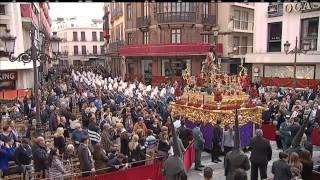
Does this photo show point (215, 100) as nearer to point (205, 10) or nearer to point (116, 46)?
point (205, 10)

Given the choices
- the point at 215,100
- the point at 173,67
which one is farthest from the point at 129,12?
the point at 215,100

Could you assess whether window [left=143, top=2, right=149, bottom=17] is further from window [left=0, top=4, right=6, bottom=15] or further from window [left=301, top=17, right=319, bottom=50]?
window [left=0, top=4, right=6, bottom=15]

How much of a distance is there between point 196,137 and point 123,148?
7.69 ft

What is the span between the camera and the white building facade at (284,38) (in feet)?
93.1

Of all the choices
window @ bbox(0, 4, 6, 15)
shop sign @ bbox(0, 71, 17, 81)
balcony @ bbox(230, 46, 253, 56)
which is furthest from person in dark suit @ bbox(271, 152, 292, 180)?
balcony @ bbox(230, 46, 253, 56)

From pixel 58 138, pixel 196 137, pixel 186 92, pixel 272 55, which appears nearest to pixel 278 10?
pixel 272 55

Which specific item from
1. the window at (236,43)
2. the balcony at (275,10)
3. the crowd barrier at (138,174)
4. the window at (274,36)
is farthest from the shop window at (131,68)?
the crowd barrier at (138,174)

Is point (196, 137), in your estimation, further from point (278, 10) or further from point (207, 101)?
point (278, 10)

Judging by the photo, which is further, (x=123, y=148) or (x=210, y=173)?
(x=123, y=148)

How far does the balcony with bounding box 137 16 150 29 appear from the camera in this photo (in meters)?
38.8

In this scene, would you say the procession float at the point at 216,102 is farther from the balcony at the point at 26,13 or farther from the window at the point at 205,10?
the window at the point at 205,10

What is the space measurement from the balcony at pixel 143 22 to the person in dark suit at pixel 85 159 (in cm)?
3132

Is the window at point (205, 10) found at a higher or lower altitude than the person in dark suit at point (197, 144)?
higher

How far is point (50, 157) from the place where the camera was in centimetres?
839
